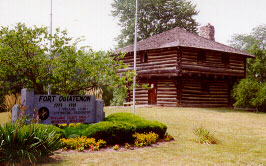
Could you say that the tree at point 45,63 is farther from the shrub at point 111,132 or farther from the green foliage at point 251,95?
the green foliage at point 251,95

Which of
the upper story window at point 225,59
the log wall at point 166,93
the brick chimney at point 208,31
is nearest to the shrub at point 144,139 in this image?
the log wall at point 166,93

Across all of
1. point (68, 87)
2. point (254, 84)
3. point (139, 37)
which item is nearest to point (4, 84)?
point (68, 87)

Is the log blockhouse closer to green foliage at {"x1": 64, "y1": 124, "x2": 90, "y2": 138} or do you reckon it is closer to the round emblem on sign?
green foliage at {"x1": 64, "y1": 124, "x2": 90, "y2": 138}

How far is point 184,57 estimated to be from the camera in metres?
22.9

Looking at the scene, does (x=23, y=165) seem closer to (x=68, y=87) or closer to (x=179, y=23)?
(x=68, y=87)

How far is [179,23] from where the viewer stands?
38000 mm

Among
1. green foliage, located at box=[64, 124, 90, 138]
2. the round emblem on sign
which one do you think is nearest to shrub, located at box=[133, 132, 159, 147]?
green foliage, located at box=[64, 124, 90, 138]

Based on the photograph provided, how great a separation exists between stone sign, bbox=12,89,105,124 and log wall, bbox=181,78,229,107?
15317 mm

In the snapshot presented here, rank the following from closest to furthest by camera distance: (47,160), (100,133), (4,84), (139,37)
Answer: (47,160)
(100,133)
(4,84)
(139,37)

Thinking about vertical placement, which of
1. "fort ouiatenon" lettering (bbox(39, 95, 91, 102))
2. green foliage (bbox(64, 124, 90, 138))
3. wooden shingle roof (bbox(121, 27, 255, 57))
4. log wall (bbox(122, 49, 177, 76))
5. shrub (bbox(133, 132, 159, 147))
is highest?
wooden shingle roof (bbox(121, 27, 255, 57))

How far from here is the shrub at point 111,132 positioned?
7.77 metres

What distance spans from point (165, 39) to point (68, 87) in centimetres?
1677

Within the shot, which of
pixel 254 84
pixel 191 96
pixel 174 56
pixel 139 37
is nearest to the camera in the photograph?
pixel 254 84

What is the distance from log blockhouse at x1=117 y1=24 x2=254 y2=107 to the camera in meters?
22.8
